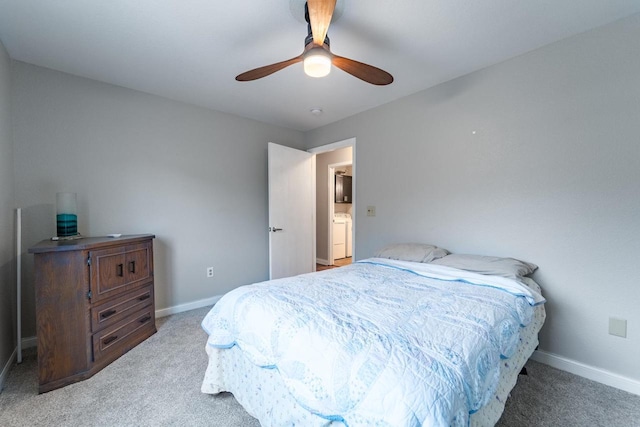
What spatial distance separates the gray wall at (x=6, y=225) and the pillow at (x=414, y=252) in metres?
2.95

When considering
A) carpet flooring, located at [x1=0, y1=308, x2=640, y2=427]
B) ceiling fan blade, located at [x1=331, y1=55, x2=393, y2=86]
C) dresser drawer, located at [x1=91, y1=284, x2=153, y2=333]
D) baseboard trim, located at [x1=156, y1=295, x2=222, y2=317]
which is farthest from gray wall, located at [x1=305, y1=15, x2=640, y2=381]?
dresser drawer, located at [x1=91, y1=284, x2=153, y2=333]

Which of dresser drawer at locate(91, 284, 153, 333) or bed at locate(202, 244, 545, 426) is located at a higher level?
bed at locate(202, 244, 545, 426)

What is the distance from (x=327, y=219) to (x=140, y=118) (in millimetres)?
3598

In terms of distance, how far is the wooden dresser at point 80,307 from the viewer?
5.72 ft

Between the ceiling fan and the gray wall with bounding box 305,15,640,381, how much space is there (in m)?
1.14

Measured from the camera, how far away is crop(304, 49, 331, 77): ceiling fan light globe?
153 centimetres

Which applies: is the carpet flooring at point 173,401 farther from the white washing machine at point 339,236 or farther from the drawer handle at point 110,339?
the white washing machine at point 339,236

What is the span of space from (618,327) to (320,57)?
257cm

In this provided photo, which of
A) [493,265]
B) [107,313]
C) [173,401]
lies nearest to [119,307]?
[107,313]

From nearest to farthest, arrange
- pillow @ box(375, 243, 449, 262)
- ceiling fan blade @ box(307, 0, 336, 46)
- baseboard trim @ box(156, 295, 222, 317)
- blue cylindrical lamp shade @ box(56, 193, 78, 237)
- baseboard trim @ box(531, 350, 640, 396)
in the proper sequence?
ceiling fan blade @ box(307, 0, 336, 46) < baseboard trim @ box(531, 350, 640, 396) < blue cylindrical lamp shade @ box(56, 193, 78, 237) < pillow @ box(375, 243, 449, 262) < baseboard trim @ box(156, 295, 222, 317)

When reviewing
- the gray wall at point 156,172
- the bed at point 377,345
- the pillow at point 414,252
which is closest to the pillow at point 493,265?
the bed at point 377,345

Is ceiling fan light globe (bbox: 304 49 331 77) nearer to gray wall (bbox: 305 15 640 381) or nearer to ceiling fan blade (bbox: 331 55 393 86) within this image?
ceiling fan blade (bbox: 331 55 393 86)

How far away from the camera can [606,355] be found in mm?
1831

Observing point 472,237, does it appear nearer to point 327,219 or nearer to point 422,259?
point 422,259
